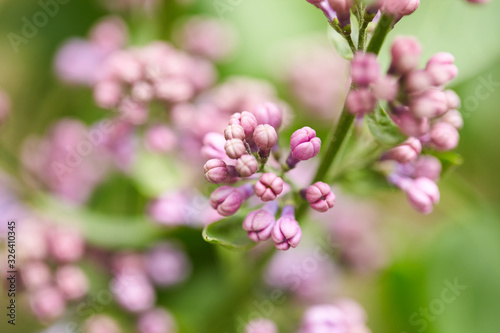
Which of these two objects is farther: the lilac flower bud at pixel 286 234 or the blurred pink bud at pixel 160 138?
the blurred pink bud at pixel 160 138

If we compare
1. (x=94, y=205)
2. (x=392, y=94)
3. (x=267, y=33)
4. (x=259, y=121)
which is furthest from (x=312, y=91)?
(x=392, y=94)

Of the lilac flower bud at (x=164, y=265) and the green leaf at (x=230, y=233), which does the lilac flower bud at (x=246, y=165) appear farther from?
the lilac flower bud at (x=164, y=265)

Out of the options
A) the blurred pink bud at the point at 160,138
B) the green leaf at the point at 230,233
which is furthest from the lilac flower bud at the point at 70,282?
the green leaf at the point at 230,233

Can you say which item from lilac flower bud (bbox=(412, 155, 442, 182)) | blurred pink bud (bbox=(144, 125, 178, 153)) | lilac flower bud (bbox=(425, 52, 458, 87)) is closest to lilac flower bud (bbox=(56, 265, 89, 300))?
blurred pink bud (bbox=(144, 125, 178, 153))

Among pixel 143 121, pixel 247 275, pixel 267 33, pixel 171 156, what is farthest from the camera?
pixel 267 33

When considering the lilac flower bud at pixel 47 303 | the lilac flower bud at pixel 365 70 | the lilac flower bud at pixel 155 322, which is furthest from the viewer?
the lilac flower bud at pixel 155 322

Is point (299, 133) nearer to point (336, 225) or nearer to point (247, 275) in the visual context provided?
point (247, 275)

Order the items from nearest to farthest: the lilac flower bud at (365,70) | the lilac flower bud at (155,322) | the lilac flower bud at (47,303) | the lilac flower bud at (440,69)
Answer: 1. the lilac flower bud at (365,70)
2. the lilac flower bud at (440,69)
3. the lilac flower bud at (47,303)
4. the lilac flower bud at (155,322)

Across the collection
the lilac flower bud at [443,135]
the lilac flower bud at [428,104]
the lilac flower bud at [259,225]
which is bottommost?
the lilac flower bud at [259,225]
